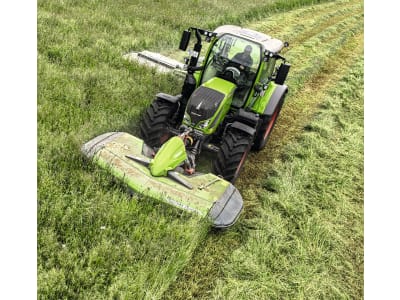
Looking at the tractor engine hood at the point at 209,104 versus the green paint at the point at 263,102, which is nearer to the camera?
the tractor engine hood at the point at 209,104

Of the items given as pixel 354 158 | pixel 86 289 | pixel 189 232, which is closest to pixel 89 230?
pixel 86 289

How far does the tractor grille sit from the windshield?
2.29 feet

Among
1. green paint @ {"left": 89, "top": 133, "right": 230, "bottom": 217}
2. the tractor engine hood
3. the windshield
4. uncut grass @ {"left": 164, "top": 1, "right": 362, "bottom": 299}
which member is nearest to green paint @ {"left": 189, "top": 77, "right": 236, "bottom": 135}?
the tractor engine hood

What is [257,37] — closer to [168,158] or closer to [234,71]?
[234,71]

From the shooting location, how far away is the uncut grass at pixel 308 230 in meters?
4.00

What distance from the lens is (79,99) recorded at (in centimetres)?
612

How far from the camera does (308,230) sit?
477cm

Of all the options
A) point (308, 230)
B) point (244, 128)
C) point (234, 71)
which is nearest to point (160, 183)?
point (244, 128)

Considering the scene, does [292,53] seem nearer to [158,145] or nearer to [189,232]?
[158,145]

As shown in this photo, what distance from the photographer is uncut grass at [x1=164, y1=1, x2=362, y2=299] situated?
3.94m

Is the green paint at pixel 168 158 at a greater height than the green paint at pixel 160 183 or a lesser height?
greater

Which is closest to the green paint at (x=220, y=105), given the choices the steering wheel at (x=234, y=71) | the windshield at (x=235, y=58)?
the steering wheel at (x=234, y=71)

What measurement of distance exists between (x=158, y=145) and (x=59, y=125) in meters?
1.42

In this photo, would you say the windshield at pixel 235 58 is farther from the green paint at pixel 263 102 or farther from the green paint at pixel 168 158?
the green paint at pixel 168 158
